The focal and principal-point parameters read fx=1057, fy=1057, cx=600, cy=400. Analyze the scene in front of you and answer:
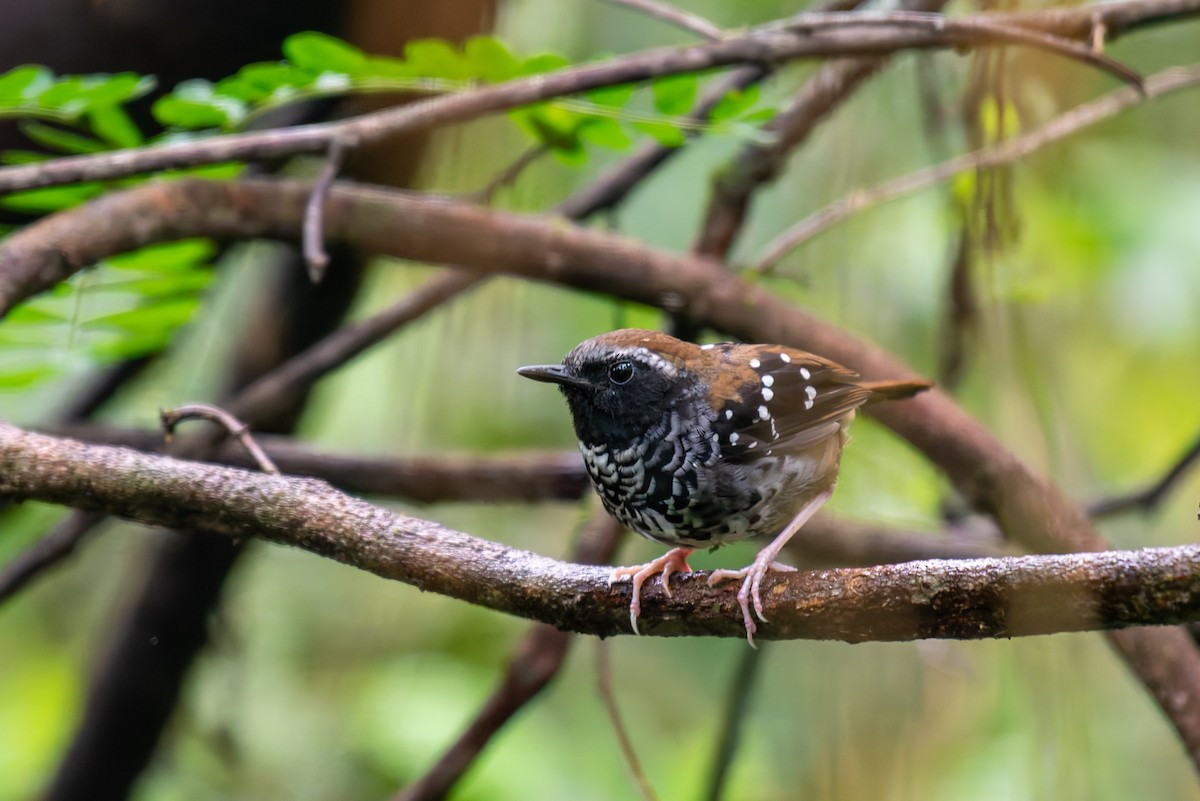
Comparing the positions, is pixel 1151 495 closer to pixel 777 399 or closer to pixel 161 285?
pixel 777 399

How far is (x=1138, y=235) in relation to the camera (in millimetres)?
4266

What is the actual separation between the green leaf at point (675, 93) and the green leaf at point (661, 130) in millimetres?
55

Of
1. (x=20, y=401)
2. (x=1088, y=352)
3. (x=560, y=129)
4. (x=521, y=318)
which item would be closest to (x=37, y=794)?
(x=20, y=401)

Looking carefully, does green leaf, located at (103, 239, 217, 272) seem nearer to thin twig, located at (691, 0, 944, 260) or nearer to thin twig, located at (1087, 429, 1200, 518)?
thin twig, located at (691, 0, 944, 260)

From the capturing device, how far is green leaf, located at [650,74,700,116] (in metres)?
2.97

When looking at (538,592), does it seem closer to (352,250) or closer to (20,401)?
(352,250)

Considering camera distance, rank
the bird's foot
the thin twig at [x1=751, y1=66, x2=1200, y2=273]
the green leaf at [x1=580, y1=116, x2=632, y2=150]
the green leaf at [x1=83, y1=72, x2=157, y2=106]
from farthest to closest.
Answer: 1. the green leaf at [x1=580, y1=116, x2=632, y2=150]
2. the thin twig at [x1=751, y1=66, x2=1200, y2=273]
3. the green leaf at [x1=83, y1=72, x2=157, y2=106]
4. the bird's foot

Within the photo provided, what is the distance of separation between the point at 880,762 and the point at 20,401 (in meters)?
5.08

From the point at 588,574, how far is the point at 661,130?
1.46 m

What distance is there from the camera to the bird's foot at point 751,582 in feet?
6.29

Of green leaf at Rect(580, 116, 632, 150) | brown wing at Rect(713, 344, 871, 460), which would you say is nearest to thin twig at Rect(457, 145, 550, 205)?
green leaf at Rect(580, 116, 632, 150)

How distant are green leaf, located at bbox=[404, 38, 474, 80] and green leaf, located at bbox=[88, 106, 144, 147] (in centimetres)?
100

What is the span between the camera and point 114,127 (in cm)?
331

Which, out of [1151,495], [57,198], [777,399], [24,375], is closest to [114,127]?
[57,198]
